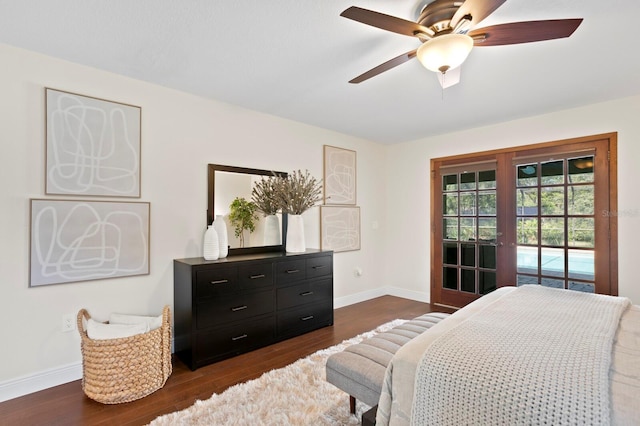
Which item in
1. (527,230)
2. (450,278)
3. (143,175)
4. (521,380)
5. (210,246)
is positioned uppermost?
(143,175)

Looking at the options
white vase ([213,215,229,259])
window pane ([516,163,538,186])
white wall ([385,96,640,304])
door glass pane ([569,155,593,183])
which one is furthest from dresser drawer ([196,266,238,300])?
door glass pane ([569,155,593,183])

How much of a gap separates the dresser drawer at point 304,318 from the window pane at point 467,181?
93.8 inches

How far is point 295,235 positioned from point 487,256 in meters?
2.49

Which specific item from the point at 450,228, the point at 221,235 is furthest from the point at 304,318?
the point at 450,228

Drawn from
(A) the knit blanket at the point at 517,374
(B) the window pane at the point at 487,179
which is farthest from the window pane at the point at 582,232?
(A) the knit blanket at the point at 517,374

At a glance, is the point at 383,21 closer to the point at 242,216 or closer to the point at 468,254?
the point at 242,216

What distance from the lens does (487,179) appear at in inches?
161

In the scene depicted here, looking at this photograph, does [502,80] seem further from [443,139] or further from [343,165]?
[343,165]

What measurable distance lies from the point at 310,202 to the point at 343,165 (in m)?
1.10

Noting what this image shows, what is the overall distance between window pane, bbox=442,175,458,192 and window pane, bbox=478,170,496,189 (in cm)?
32

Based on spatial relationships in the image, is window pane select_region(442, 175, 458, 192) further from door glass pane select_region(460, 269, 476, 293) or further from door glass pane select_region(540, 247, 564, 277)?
door glass pane select_region(540, 247, 564, 277)

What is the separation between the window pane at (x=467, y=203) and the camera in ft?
13.9

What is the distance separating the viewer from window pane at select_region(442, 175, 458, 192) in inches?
173

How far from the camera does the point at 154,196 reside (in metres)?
2.81
